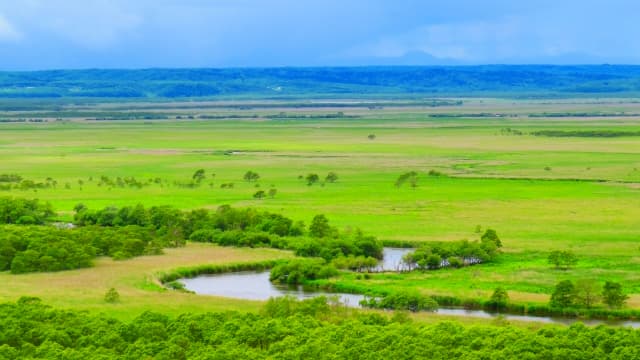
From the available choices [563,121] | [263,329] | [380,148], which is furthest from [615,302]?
[563,121]

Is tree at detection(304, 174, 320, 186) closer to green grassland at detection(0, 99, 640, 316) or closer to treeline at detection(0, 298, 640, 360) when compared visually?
green grassland at detection(0, 99, 640, 316)

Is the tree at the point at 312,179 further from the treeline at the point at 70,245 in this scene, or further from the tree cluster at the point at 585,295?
the tree cluster at the point at 585,295

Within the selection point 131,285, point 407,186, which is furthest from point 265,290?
point 407,186

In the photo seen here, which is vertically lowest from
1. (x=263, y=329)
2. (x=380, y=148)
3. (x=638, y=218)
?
(x=263, y=329)

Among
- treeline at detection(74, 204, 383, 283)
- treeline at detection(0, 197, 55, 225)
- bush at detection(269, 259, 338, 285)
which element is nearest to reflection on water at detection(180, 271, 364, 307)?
bush at detection(269, 259, 338, 285)

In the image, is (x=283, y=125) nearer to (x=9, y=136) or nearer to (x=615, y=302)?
(x=9, y=136)
